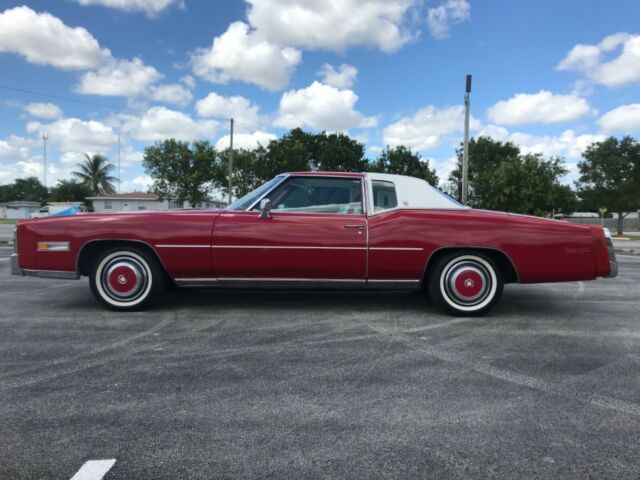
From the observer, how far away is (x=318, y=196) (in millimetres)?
4609

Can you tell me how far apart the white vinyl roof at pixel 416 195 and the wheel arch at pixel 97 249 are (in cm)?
223

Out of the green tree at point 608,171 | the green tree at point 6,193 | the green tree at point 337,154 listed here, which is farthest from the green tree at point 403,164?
the green tree at point 6,193

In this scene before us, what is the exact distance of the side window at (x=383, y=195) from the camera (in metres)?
4.55

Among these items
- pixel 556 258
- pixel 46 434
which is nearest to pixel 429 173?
pixel 556 258

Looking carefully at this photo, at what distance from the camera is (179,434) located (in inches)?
83.4

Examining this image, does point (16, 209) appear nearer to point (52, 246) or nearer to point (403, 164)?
point (403, 164)

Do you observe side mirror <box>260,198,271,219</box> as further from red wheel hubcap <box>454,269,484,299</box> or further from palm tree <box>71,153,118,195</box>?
palm tree <box>71,153,118,195</box>

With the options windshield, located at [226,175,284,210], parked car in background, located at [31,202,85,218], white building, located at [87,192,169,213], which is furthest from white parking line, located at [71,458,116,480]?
white building, located at [87,192,169,213]

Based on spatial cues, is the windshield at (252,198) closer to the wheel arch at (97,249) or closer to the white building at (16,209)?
the wheel arch at (97,249)

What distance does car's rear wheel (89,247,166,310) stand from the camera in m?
4.48

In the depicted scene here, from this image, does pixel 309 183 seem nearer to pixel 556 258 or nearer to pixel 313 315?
pixel 313 315

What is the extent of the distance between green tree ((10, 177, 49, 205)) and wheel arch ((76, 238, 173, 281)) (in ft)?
294

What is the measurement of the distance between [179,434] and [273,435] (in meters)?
0.44

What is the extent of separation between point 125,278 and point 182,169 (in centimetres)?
4238
